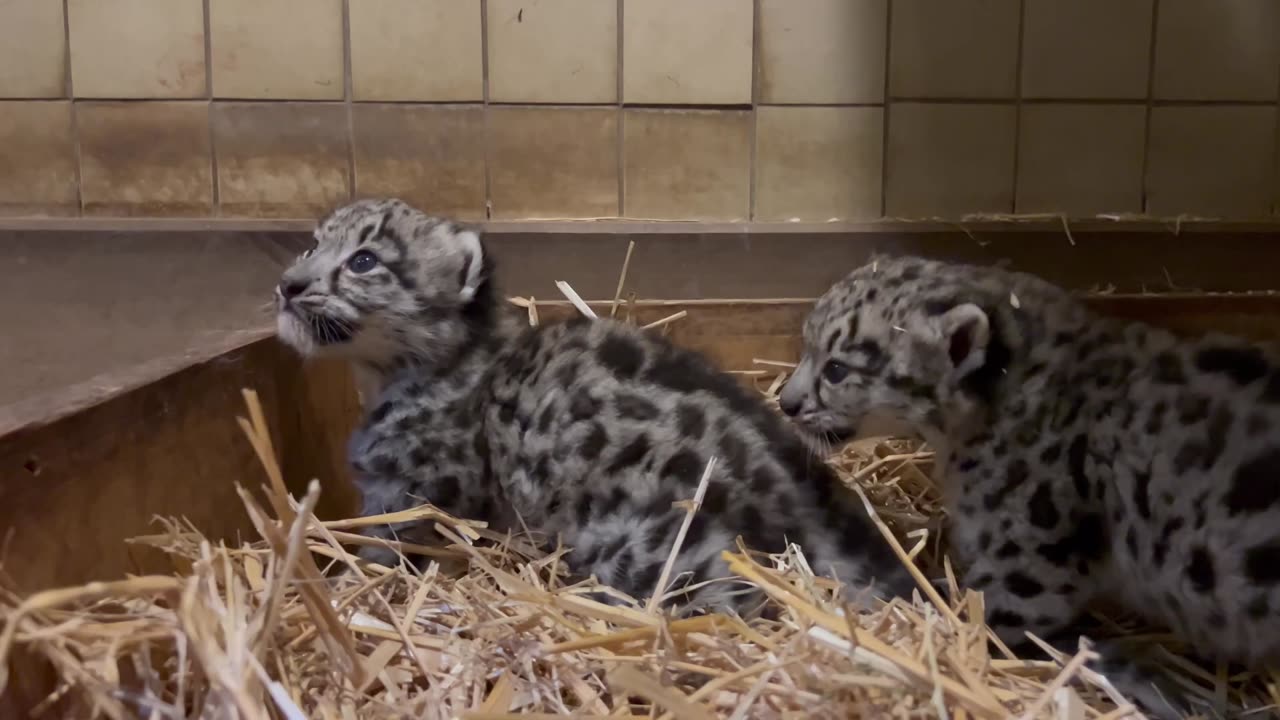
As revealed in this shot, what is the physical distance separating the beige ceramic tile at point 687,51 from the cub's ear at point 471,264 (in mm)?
889

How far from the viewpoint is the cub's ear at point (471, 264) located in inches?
98.2

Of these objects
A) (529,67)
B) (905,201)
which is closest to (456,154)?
(529,67)

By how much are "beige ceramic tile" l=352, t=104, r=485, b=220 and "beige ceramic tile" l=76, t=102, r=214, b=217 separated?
0.48 metres

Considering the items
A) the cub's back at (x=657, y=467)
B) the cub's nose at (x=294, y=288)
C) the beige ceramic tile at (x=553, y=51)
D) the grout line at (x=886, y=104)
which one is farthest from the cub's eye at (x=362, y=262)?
the grout line at (x=886, y=104)

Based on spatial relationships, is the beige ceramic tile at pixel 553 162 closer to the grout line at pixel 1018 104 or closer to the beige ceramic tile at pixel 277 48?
the beige ceramic tile at pixel 277 48

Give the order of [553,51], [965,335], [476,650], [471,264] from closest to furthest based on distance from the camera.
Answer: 1. [476,650]
2. [965,335]
3. [471,264]
4. [553,51]

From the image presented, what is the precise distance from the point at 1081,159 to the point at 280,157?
2.46 m

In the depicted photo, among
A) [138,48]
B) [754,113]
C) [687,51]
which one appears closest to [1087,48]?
[754,113]

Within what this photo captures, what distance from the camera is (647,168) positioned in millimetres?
3180

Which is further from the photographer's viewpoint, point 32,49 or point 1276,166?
point 1276,166

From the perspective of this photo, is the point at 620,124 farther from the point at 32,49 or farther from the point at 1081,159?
the point at 32,49

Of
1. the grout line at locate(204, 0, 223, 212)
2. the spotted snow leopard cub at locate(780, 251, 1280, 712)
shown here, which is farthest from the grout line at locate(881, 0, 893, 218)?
the grout line at locate(204, 0, 223, 212)

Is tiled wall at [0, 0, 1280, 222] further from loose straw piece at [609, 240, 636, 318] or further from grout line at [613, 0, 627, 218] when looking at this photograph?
loose straw piece at [609, 240, 636, 318]

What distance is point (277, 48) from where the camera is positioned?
3102mm
